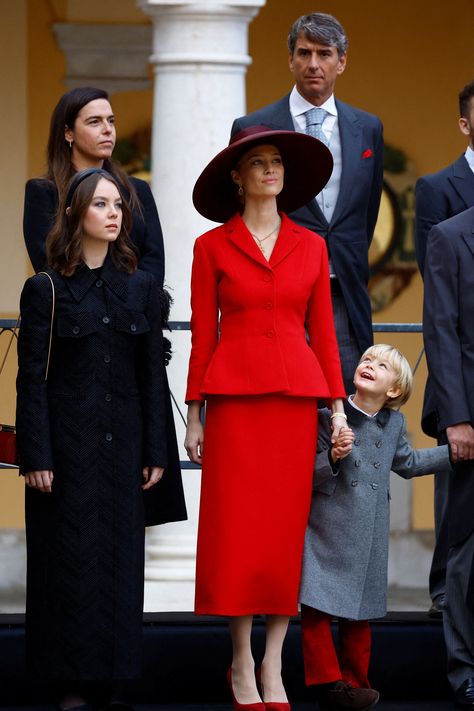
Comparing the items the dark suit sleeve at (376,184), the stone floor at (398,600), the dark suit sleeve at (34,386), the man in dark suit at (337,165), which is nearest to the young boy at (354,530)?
the man in dark suit at (337,165)

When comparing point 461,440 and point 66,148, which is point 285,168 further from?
point 461,440

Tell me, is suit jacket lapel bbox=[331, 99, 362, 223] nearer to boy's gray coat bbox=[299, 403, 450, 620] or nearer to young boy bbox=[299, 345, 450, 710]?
young boy bbox=[299, 345, 450, 710]

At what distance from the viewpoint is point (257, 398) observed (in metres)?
6.65

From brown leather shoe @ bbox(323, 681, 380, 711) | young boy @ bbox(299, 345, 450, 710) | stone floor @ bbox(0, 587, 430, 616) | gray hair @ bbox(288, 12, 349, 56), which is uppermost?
gray hair @ bbox(288, 12, 349, 56)

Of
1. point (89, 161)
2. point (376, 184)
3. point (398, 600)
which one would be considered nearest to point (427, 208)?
point (376, 184)

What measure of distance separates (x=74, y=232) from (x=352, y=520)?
122 centimetres

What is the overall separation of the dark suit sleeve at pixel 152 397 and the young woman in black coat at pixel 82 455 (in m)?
0.04

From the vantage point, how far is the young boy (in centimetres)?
673

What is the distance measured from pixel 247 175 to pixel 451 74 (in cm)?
664

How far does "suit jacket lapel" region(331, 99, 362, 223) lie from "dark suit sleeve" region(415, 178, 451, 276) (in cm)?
58

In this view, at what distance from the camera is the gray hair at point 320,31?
7.16 m

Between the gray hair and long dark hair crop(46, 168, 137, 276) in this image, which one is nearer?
long dark hair crop(46, 168, 137, 276)

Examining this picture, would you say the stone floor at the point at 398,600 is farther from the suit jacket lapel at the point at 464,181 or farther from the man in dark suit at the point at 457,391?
the man in dark suit at the point at 457,391

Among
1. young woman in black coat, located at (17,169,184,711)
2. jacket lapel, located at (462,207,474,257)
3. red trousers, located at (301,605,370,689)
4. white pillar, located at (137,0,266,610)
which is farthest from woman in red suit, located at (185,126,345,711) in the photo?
white pillar, located at (137,0,266,610)
